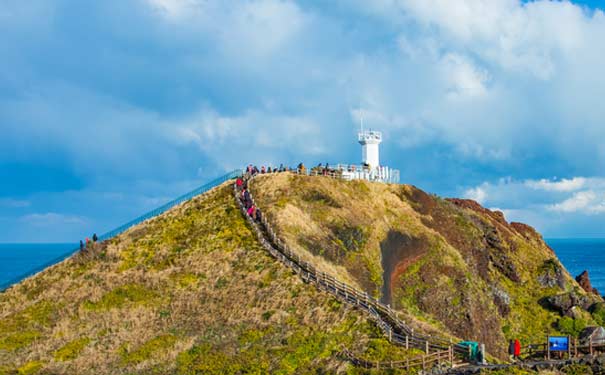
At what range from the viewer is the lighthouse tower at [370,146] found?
91.0 meters

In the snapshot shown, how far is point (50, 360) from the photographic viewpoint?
1969 inches

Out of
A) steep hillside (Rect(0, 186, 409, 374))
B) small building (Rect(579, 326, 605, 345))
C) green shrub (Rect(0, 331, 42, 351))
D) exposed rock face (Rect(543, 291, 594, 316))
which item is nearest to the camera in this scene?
small building (Rect(579, 326, 605, 345))

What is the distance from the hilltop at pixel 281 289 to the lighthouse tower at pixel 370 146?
6.84 m

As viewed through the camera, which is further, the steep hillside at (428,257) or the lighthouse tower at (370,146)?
the lighthouse tower at (370,146)

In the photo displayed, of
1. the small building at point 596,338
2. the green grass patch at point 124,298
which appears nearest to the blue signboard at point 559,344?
the small building at point 596,338

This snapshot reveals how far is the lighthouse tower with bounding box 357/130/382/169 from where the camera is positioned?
91.0m

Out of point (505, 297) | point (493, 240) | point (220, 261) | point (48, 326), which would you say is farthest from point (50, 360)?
point (493, 240)

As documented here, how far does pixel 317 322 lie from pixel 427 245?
27550mm

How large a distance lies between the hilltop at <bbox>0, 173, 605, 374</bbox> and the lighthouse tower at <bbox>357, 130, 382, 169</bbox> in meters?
6.84

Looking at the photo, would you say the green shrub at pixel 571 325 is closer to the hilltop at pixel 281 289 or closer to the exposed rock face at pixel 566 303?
the hilltop at pixel 281 289

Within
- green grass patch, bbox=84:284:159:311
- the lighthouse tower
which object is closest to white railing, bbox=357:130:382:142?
the lighthouse tower

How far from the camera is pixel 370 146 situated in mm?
91250

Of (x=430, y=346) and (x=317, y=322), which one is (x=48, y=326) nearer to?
(x=317, y=322)

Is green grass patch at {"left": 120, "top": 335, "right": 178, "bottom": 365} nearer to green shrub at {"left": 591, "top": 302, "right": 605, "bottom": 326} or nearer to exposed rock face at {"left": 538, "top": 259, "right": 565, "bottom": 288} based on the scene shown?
green shrub at {"left": 591, "top": 302, "right": 605, "bottom": 326}
